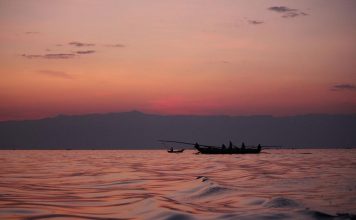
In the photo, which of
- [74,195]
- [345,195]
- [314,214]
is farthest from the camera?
[345,195]

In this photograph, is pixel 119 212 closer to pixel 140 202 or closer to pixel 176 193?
pixel 140 202

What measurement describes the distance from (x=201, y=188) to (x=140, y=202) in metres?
5.98

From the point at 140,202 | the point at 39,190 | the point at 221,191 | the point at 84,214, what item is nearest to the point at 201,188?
the point at 221,191

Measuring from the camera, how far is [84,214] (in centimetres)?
1230

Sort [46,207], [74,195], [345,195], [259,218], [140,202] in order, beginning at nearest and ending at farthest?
[259,218]
[46,207]
[140,202]
[74,195]
[345,195]

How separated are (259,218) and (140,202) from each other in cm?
513

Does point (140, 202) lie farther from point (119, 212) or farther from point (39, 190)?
point (39, 190)

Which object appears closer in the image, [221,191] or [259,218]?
[259,218]

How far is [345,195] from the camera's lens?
→ 18.5 meters

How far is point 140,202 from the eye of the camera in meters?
15.2

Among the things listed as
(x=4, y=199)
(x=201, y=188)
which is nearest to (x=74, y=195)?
(x=4, y=199)

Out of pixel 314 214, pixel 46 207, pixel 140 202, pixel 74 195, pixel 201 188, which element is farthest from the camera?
pixel 201 188

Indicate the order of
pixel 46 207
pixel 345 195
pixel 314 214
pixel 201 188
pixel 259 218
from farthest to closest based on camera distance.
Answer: pixel 201 188 < pixel 345 195 < pixel 46 207 < pixel 314 214 < pixel 259 218

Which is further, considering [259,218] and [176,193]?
[176,193]
